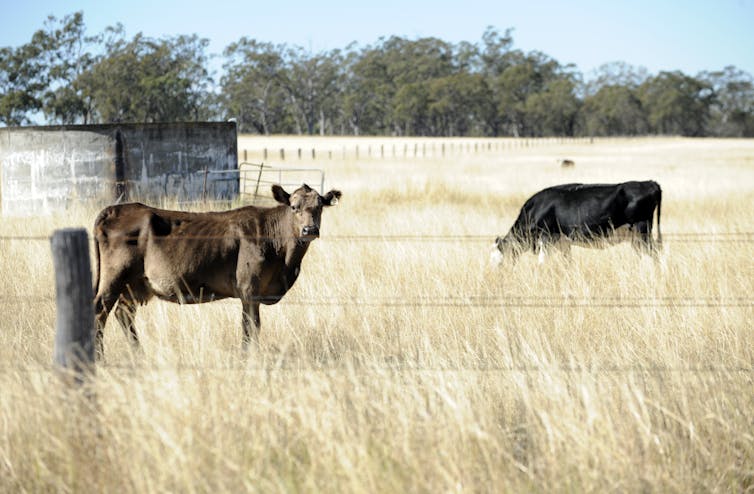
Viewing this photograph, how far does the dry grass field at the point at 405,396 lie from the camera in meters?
3.73

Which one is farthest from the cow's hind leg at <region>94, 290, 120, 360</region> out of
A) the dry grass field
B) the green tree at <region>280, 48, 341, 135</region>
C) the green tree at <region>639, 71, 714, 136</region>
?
the green tree at <region>639, 71, 714, 136</region>

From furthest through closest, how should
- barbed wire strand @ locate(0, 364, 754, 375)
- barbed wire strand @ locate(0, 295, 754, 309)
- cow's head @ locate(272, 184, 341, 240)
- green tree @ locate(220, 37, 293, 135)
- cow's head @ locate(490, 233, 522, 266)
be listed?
1. green tree @ locate(220, 37, 293, 135)
2. cow's head @ locate(490, 233, 522, 266)
3. barbed wire strand @ locate(0, 295, 754, 309)
4. cow's head @ locate(272, 184, 341, 240)
5. barbed wire strand @ locate(0, 364, 754, 375)

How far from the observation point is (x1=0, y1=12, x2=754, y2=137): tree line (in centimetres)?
6994

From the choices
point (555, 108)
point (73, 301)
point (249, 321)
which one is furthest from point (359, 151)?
point (73, 301)

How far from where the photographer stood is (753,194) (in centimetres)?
1928

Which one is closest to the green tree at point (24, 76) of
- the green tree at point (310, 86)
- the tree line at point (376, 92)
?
the tree line at point (376, 92)

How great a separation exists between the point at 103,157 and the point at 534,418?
1480 cm

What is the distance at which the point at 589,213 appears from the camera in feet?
34.6

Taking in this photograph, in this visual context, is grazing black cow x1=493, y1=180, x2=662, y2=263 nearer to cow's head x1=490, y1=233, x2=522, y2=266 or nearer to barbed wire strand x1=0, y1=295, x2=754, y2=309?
cow's head x1=490, y1=233, x2=522, y2=266

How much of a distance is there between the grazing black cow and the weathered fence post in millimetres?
7039

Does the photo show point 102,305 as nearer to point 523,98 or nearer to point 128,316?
point 128,316

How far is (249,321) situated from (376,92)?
105322 mm

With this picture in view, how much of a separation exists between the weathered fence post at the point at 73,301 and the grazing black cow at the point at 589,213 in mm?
7039

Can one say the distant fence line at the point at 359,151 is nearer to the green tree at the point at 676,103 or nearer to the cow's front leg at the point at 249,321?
the green tree at the point at 676,103
